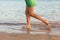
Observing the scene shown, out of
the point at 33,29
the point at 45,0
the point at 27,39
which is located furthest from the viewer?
the point at 45,0

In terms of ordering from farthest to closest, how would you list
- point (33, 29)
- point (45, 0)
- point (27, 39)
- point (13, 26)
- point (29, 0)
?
point (45, 0) < point (13, 26) < point (33, 29) < point (29, 0) < point (27, 39)

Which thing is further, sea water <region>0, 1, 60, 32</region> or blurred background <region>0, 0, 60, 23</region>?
blurred background <region>0, 0, 60, 23</region>

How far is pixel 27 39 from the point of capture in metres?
6.16

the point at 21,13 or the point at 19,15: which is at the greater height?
the point at 19,15

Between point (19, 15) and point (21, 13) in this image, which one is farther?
point (21, 13)

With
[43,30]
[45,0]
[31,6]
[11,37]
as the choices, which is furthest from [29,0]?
[45,0]

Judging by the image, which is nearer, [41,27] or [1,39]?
[1,39]

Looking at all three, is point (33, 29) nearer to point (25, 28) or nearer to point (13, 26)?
point (25, 28)

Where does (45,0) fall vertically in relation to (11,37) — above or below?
below

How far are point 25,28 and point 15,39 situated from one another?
211cm

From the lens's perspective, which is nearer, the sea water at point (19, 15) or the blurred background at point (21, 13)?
the sea water at point (19, 15)

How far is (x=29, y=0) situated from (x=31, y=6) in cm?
21

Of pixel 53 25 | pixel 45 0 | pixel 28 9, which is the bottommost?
pixel 45 0

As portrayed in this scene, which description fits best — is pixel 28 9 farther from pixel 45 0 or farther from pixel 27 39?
pixel 45 0
